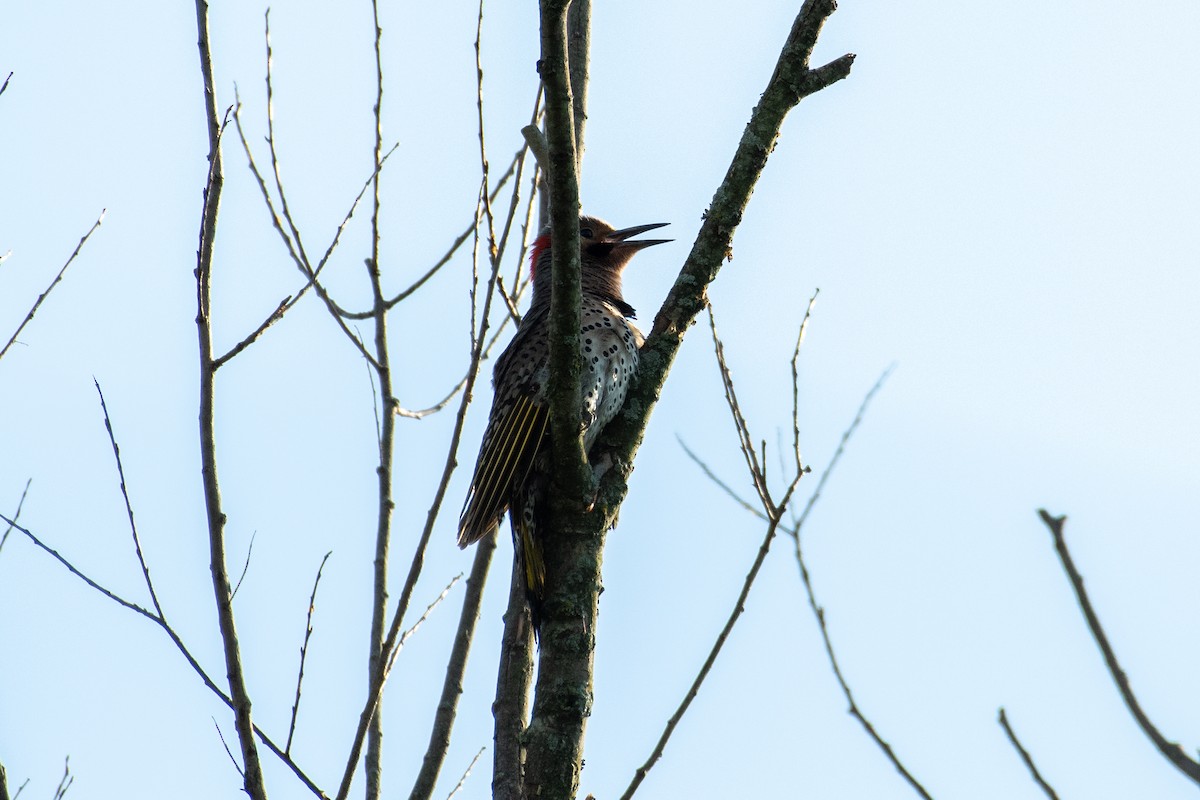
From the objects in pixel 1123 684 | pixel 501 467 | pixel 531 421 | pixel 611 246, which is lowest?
pixel 1123 684

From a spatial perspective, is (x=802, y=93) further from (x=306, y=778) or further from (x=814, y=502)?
(x=306, y=778)

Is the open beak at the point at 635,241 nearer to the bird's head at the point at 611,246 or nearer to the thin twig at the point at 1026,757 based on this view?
the bird's head at the point at 611,246

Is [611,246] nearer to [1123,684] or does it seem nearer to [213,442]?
[213,442]

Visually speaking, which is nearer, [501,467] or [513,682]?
[513,682]

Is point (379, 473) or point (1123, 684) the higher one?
point (379, 473)

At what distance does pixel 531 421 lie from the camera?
516 centimetres

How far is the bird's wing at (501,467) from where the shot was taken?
503 centimetres

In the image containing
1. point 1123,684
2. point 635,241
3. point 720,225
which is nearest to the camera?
point 1123,684

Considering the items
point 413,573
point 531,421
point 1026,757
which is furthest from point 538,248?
point 1026,757

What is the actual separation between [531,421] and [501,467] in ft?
0.79

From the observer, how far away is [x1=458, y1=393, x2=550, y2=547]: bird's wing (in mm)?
5027

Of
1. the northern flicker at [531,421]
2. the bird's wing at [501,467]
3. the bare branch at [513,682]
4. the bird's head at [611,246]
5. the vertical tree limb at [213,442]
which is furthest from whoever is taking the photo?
the bird's head at [611,246]

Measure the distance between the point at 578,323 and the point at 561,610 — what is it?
1016mm

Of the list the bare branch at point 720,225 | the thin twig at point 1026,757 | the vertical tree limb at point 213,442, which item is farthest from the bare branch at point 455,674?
the thin twig at point 1026,757
